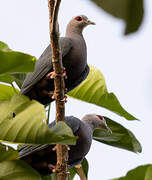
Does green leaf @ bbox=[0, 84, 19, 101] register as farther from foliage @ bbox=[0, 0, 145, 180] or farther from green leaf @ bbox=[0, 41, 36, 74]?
green leaf @ bbox=[0, 41, 36, 74]

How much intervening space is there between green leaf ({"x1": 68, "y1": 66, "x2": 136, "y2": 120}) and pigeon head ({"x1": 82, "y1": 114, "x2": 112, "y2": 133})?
408 mm

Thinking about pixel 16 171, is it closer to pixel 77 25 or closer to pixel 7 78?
pixel 7 78

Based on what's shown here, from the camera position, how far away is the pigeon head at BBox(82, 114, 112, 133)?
92.8 inches

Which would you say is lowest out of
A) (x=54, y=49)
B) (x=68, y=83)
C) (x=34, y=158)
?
(x=34, y=158)

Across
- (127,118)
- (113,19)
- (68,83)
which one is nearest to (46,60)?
(68,83)

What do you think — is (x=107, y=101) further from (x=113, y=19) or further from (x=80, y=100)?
(x=113, y=19)

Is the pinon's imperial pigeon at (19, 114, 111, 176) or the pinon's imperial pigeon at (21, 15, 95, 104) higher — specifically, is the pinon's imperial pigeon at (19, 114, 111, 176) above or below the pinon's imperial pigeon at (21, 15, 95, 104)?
below

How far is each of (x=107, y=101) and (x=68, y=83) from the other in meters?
0.27

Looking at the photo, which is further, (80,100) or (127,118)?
(80,100)

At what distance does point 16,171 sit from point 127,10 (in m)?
1.18

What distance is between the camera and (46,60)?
6.10 feet

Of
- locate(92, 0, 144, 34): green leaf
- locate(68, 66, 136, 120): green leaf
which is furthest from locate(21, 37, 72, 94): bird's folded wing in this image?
locate(92, 0, 144, 34): green leaf

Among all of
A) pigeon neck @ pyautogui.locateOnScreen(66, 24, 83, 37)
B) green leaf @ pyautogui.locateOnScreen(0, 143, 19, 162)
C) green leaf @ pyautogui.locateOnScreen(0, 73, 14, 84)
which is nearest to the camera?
green leaf @ pyautogui.locateOnScreen(0, 143, 19, 162)

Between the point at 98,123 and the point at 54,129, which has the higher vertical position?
the point at 54,129
